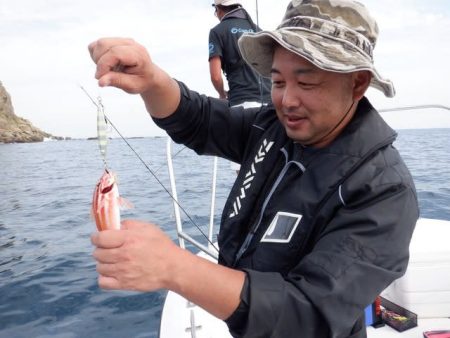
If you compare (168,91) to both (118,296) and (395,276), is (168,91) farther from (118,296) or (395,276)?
(118,296)

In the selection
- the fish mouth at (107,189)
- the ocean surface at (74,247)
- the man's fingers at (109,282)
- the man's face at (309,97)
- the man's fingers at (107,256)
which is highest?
the man's face at (309,97)

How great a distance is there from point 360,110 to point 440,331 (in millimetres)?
2172

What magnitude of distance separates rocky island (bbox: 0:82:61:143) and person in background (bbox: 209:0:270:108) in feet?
281

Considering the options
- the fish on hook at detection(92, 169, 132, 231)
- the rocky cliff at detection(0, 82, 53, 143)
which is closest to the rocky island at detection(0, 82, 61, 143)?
the rocky cliff at detection(0, 82, 53, 143)

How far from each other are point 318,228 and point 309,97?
1.69 feet

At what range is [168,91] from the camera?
2.09 metres

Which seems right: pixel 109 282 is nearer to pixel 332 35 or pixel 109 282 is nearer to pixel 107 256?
pixel 107 256

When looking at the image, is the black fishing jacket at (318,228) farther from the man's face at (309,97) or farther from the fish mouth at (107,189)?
the fish mouth at (107,189)

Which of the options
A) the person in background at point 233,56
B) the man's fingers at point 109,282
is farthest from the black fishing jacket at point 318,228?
the person in background at point 233,56

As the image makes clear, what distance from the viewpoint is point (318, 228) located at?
156cm

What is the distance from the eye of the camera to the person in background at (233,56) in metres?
4.24

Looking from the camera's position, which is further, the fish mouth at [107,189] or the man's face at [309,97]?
the man's face at [309,97]

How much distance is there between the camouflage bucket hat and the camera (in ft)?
4.99

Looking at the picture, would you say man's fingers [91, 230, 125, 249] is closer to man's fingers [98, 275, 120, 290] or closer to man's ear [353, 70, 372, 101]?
man's fingers [98, 275, 120, 290]
